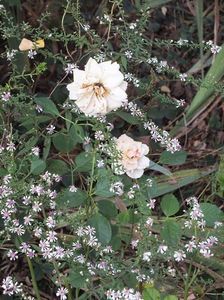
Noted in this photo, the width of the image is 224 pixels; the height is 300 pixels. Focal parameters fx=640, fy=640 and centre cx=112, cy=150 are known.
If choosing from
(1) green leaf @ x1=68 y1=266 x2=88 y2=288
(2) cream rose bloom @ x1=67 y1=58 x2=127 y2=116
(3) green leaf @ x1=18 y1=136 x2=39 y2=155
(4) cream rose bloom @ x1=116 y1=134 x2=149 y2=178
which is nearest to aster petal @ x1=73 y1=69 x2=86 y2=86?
(2) cream rose bloom @ x1=67 y1=58 x2=127 y2=116

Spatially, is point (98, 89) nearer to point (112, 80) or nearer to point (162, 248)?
point (112, 80)

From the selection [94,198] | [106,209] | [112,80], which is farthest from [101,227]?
[112,80]

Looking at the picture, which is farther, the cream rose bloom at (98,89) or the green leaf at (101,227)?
the green leaf at (101,227)

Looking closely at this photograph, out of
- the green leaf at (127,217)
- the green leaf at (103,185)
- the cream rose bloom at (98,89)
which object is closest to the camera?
the cream rose bloom at (98,89)

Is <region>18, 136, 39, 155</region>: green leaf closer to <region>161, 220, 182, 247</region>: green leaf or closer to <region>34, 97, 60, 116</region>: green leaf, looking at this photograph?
<region>34, 97, 60, 116</region>: green leaf

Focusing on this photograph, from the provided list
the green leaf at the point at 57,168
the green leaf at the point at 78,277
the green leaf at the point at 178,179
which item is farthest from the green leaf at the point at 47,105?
the green leaf at the point at 178,179

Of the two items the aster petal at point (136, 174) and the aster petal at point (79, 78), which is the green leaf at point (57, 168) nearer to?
the aster petal at point (136, 174)
